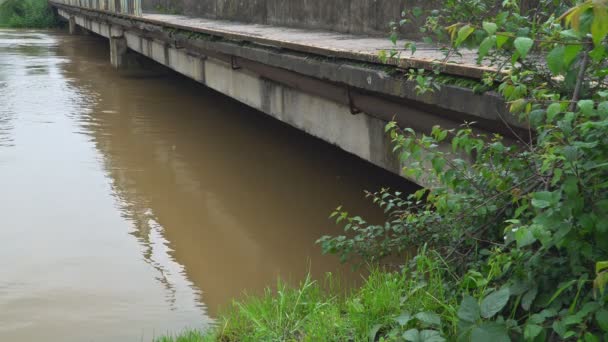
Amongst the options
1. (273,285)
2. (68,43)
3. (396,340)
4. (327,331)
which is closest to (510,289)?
(396,340)

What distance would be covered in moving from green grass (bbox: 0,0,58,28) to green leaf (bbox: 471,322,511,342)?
45.7 meters

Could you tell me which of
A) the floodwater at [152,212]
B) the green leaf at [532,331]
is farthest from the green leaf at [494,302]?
the floodwater at [152,212]

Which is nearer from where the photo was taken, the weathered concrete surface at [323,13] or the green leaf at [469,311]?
the green leaf at [469,311]

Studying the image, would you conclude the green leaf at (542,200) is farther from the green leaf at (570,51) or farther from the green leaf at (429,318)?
the green leaf at (429,318)

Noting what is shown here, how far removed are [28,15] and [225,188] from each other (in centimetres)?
4190

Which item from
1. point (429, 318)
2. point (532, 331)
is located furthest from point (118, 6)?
point (532, 331)

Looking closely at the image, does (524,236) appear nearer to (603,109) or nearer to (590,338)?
(590,338)

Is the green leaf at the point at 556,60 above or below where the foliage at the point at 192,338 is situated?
above

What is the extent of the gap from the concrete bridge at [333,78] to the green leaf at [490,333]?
1351mm

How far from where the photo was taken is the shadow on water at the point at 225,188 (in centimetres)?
536

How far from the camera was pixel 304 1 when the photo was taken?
10.1m

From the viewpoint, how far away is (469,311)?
2611 mm

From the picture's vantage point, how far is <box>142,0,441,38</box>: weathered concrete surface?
7.41 meters

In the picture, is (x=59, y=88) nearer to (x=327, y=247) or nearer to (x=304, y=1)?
(x=304, y=1)
